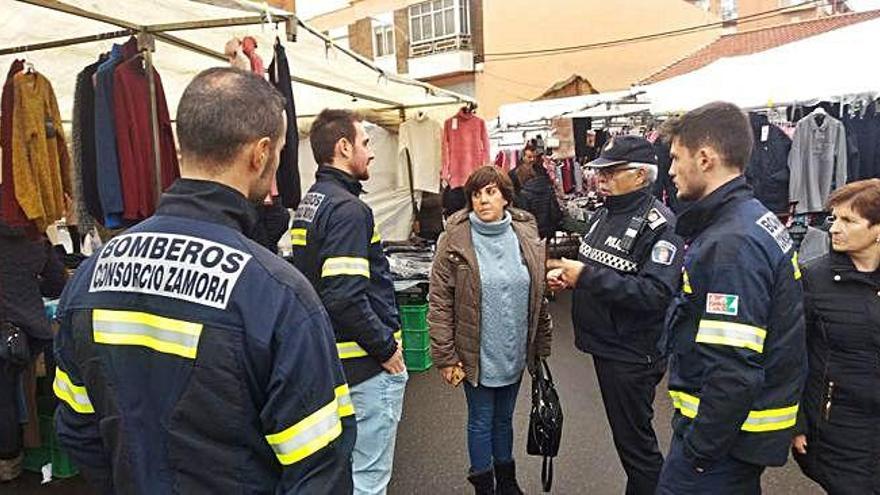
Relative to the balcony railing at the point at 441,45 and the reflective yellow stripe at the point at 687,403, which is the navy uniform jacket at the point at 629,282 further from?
the balcony railing at the point at 441,45

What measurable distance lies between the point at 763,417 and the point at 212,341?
1792 millimetres

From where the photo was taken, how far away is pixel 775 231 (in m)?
2.20

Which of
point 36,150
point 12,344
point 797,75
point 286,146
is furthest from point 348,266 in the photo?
point 797,75

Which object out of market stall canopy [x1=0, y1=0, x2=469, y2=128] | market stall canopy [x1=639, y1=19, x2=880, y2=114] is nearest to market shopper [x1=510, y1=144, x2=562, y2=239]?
market stall canopy [x1=0, y1=0, x2=469, y2=128]

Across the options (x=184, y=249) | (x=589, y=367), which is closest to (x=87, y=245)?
(x=589, y=367)

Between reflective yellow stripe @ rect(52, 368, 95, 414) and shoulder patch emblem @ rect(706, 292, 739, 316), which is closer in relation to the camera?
reflective yellow stripe @ rect(52, 368, 95, 414)

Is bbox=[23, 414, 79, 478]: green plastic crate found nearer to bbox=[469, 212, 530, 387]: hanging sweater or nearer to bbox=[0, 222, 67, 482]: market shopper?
bbox=[0, 222, 67, 482]: market shopper

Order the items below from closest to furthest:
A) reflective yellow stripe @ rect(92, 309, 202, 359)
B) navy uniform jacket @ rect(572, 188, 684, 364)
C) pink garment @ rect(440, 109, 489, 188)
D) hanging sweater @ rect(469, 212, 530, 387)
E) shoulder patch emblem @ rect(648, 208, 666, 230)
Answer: reflective yellow stripe @ rect(92, 309, 202, 359)
navy uniform jacket @ rect(572, 188, 684, 364)
shoulder patch emblem @ rect(648, 208, 666, 230)
hanging sweater @ rect(469, 212, 530, 387)
pink garment @ rect(440, 109, 489, 188)

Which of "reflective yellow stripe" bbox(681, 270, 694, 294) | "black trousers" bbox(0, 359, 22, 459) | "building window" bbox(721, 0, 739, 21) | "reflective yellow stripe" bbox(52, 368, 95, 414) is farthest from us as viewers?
"building window" bbox(721, 0, 739, 21)

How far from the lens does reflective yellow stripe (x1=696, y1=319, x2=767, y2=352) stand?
207 centimetres

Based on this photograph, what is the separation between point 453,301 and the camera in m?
3.55

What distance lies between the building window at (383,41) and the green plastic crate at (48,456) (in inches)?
967

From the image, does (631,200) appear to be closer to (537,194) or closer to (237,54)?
(237,54)

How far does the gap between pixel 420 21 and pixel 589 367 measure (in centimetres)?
2213
